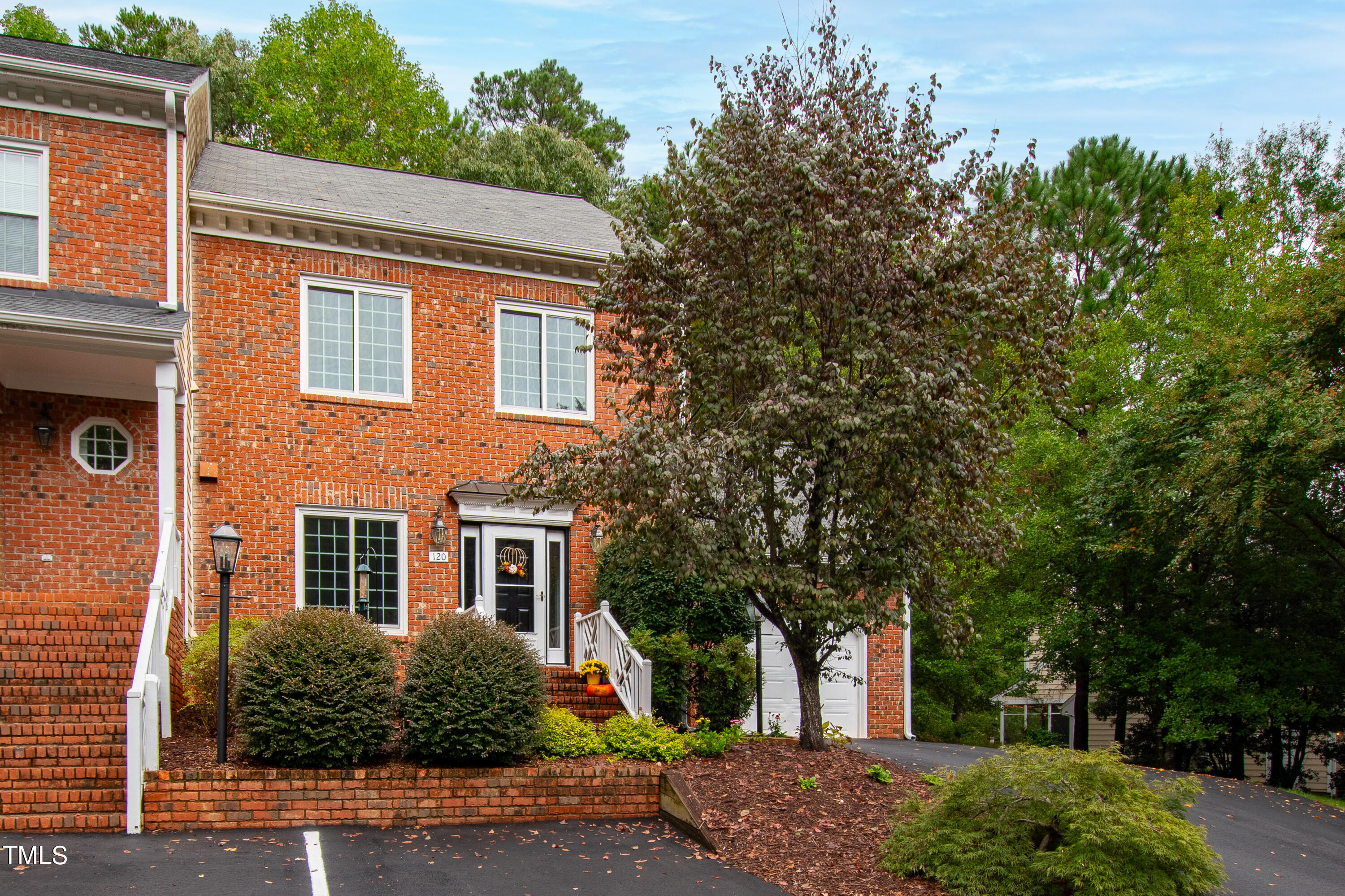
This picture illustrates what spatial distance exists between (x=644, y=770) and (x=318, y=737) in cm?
294

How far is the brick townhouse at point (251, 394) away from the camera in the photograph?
11109mm

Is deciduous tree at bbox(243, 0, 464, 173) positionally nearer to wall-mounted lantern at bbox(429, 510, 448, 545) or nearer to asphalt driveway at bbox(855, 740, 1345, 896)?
wall-mounted lantern at bbox(429, 510, 448, 545)

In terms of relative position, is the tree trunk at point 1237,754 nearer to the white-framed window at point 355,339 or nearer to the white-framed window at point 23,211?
the white-framed window at point 355,339

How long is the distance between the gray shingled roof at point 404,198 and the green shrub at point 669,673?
6.01 metres

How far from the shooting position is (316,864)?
7496mm

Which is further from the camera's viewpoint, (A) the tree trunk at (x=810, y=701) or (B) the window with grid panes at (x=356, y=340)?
(B) the window with grid panes at (x=356, y=340)

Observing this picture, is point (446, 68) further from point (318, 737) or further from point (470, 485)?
point (318, 737)

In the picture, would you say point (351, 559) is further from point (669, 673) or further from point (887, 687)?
point (887, 687)

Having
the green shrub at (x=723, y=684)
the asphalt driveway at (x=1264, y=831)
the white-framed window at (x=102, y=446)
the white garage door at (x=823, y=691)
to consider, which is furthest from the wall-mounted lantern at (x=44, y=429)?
the asphalt driveway at (x=1264, y=831)

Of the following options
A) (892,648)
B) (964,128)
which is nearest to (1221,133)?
(892,648)

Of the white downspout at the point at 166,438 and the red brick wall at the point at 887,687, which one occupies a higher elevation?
the white downspout at the point at 166,438

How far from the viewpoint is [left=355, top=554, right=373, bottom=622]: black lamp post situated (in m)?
13.6

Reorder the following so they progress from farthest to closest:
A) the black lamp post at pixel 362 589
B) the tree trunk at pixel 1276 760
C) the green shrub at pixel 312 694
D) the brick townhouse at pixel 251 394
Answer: the tree trunk at pixel 1276 760
the black lamp post at pixel 362 589
the brick townhouse at pixel 251 394
the green shrub at pixel 312 694

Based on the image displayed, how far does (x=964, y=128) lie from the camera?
1063cm
